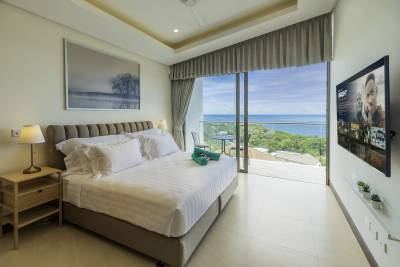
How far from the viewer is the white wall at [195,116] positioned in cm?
524

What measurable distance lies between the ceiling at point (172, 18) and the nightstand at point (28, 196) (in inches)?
76.2

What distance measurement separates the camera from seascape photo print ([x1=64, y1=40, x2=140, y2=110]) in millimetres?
2824

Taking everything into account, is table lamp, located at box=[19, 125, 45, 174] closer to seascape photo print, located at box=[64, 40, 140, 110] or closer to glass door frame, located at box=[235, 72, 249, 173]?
seascape photo print, located at box=[64, 40, 140, 110]

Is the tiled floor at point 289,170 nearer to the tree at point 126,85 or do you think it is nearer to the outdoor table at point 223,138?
the outdoor table at point 223,138

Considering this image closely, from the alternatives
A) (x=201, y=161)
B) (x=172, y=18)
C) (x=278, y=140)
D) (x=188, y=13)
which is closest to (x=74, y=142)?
(x=201, y=161)

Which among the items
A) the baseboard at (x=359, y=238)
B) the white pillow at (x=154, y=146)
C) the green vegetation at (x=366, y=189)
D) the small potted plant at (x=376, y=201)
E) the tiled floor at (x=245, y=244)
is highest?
the white pillow at (x=154, y=146)

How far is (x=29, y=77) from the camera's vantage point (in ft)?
7.89

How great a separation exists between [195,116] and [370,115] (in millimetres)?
4236

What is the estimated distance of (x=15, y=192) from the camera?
74.0 inches

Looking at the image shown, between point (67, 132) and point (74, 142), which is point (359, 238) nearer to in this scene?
point (74, 142)

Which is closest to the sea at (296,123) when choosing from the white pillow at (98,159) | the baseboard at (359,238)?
the baseboard at (359,238)

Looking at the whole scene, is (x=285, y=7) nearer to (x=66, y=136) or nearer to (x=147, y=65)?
(x=147, y=65)

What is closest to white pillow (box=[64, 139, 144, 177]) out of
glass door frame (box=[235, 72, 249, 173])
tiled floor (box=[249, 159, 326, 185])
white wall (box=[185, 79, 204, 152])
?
glass door frame (box=[235, 72, 249, 173])

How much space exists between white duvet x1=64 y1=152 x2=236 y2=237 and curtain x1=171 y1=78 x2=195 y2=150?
93.6 inches
